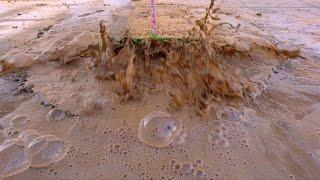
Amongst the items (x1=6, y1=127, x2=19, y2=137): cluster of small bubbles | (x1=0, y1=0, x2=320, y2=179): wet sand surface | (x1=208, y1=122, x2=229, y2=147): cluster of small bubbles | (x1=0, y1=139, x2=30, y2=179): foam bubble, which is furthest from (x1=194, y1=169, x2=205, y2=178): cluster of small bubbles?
(x1=6, y1=127, x2=19, y2=137): cluster of small bubbles

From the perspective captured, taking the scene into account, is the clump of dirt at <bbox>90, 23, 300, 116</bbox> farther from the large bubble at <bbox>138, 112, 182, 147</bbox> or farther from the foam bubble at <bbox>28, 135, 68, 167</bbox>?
the foam bubble at <bbox>28, 135, 68, 167</bbox>

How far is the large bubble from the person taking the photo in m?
1.97

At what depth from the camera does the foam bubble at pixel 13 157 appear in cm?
178

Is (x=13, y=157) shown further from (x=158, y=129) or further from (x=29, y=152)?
(x=158, y=129)

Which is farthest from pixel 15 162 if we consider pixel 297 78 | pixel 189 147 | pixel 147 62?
pixel 297 78

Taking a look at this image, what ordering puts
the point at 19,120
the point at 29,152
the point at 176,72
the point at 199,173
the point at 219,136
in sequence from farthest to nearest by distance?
the point at 176,72
the point at 19,120
the point at 219,136
the point at 29,152
the point at 199,173

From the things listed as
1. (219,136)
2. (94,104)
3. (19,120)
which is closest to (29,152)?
(19,120)

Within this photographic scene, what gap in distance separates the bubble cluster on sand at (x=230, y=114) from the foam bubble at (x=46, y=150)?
3.25 feet

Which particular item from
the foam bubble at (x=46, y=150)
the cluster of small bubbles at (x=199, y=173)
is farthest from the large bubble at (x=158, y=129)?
the foam bubble at (x=46, y=150)

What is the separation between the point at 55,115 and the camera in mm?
2219

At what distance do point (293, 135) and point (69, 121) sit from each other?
140 centimetres

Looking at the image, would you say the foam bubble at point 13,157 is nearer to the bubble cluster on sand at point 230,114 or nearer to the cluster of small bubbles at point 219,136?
the cluster of small bubbles at point 219,136

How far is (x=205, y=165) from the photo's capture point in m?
1.81

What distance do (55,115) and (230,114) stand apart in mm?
1158
